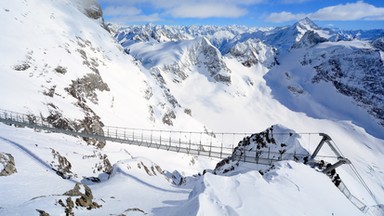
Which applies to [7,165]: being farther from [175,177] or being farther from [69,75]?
[69,75]

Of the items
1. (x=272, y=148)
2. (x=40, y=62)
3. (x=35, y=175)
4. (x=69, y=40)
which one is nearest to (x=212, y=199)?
(x=35, y=175)

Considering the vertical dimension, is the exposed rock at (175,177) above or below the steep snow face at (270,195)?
below

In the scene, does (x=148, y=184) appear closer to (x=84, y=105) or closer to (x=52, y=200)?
(x=52, y=200)

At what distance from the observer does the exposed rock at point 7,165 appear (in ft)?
66.3

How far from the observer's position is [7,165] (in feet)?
68.7

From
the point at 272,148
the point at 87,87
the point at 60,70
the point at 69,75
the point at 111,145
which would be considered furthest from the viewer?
the point at 87,87

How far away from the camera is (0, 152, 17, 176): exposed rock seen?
20203mm

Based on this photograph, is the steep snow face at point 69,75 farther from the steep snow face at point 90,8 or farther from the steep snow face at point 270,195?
the steep snow face at point 270,195

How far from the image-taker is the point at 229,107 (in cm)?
16788

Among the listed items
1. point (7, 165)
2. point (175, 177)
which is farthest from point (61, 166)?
point (175, 177)

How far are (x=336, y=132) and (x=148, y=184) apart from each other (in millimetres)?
150889

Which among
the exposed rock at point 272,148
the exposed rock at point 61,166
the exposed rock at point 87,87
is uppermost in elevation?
the exposed rock at point 87,87

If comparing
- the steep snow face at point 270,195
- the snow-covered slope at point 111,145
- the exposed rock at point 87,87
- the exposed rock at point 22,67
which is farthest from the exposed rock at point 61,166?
the exposed rock at point 87,87

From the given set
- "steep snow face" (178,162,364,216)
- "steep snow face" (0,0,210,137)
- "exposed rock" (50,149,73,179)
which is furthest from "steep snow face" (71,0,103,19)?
"steep snow face" (178,162,364,216)
